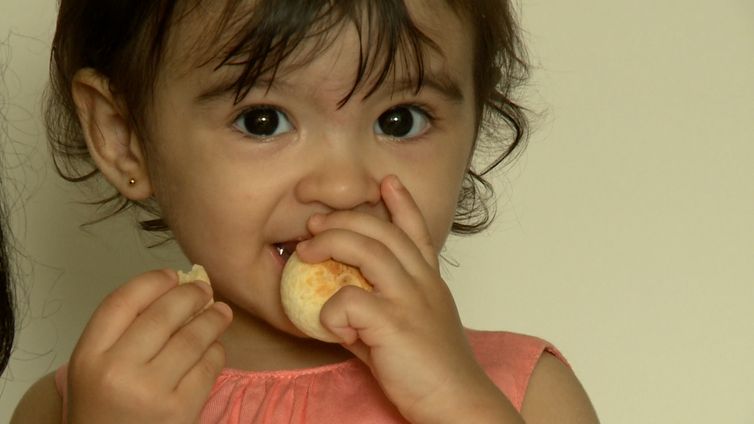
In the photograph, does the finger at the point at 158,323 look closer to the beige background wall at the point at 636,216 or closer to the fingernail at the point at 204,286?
the fingernail at the point at 204,286

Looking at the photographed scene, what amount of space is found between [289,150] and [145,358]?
0.67ft

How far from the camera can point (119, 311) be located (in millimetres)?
1196

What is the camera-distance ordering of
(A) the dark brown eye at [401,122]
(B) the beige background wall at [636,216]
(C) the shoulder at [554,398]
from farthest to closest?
(B) the beige background wall at [636,216]
(C) the shoulder at [554,398]
(A) the dark brown eye at [401,122]

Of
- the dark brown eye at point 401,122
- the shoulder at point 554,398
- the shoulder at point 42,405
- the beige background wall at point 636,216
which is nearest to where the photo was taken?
the dark brown eye at point 401,122

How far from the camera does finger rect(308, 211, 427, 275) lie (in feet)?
3.90

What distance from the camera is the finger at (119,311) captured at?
119 cm

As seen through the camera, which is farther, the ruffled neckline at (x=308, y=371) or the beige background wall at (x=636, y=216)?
the beige background wall at (x=636, y=216)

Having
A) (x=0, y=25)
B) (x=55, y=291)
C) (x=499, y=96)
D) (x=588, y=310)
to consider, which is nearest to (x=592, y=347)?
(x=588, y=310)

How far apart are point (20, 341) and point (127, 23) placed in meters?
0.70

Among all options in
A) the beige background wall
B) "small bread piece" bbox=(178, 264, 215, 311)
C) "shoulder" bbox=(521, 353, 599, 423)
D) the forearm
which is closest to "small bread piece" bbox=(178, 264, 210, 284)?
"small bread piece" bbox=(178, 264, 215, 311)

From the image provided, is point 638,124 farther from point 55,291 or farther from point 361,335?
point 361,335

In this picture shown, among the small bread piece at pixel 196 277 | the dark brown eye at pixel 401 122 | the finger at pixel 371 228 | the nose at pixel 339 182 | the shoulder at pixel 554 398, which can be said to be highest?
the dark brown eye at pixel 401 122

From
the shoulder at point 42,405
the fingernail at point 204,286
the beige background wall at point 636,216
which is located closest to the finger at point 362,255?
the fingernail at point 204,286

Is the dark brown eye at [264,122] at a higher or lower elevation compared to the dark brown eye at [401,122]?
lower
